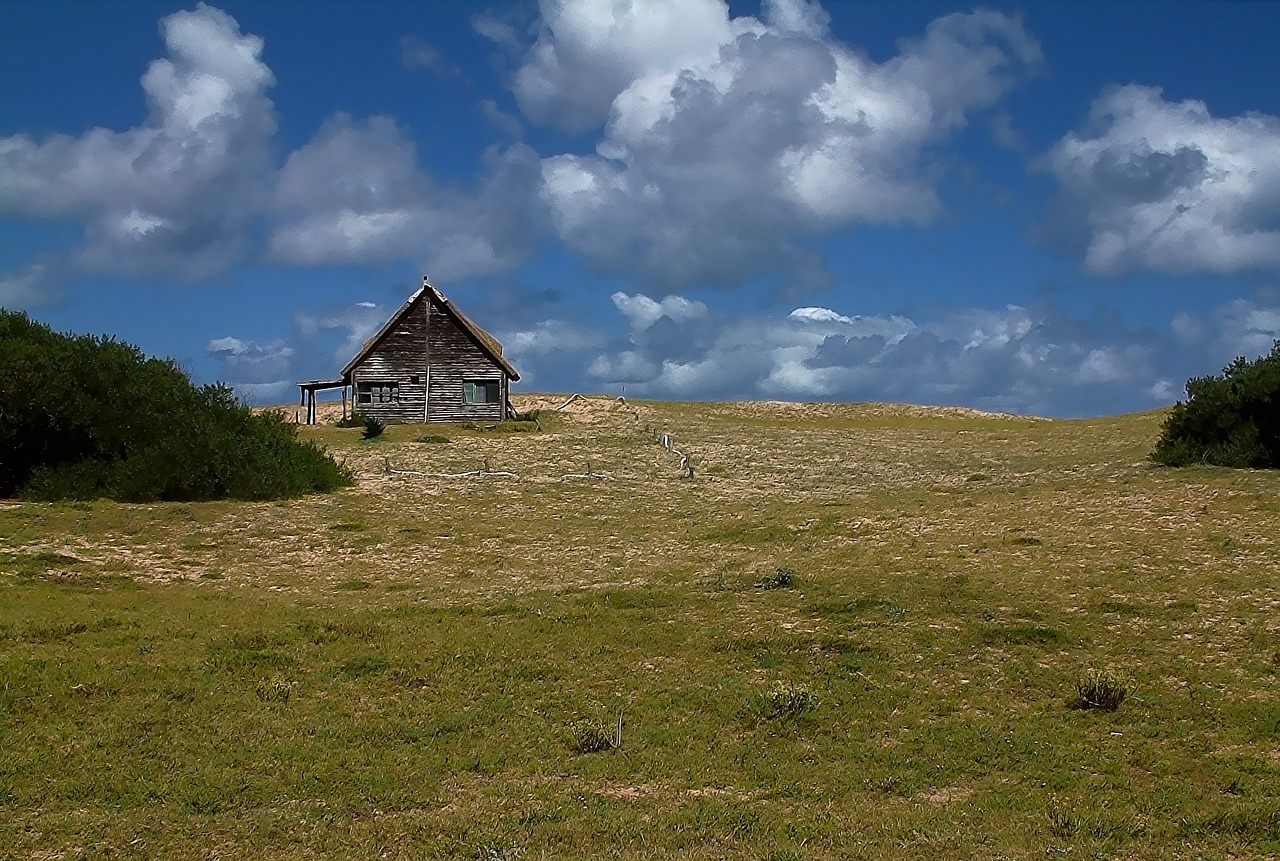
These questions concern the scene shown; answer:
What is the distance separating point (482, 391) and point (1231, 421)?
36.6 m

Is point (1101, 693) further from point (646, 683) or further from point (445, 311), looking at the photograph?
point (445, 311)

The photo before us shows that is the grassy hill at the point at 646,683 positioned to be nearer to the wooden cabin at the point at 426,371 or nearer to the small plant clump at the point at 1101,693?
the small plant clump at the point at 1101,693

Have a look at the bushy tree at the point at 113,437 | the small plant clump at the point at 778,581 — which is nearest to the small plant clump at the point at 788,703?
the small plant clump at the point at 778,581

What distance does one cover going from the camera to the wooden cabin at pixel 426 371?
55625 mm

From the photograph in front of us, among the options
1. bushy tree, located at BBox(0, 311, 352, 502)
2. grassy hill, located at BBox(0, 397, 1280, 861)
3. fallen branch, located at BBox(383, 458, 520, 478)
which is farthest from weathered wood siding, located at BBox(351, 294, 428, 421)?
grassy hill, located at BBox(0, 397, 1280, 861)

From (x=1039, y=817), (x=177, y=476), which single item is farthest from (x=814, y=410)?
(x=1039, y=817)

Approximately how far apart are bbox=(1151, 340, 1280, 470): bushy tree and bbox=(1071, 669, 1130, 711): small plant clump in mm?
20458

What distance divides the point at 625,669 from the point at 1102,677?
5923mm

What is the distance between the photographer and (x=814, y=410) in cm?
7369

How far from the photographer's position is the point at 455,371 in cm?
5588

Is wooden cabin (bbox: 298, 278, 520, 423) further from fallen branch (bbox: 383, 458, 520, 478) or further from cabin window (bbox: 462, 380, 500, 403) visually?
fallen branch (bbox: 383, 458, 520, 478)

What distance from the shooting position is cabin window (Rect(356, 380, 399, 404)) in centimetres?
5616

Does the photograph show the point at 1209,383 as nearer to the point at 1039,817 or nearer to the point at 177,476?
the point at 1039,817

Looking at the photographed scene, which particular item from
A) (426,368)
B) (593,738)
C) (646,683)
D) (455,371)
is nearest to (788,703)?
(646,683)
